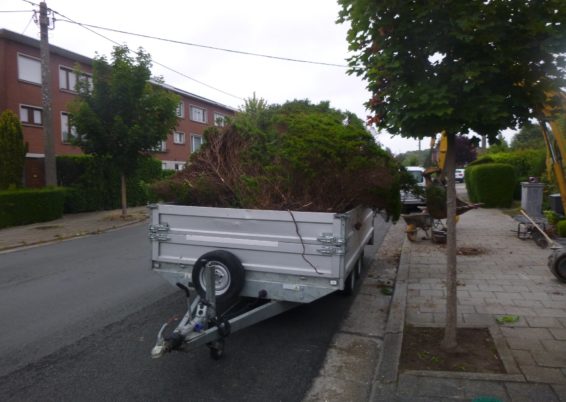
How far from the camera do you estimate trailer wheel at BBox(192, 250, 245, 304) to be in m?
4.28

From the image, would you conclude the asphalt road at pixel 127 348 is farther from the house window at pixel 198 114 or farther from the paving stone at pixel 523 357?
the house window at pixel 198 114

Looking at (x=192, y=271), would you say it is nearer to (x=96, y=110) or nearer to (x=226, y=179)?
(x=226, y=179)

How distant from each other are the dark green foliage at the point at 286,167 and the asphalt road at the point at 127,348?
137 cm

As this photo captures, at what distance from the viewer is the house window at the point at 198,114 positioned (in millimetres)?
37438

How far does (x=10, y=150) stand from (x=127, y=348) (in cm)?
1284

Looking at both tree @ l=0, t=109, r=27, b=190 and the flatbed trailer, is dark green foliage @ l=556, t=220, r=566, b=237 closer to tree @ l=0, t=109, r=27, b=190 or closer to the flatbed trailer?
the flatbed trailer

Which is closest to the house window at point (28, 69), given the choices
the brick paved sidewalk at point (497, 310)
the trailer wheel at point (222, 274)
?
the brick paved sidewalk at point (497, 310)

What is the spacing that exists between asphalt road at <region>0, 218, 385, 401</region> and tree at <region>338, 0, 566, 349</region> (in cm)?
236

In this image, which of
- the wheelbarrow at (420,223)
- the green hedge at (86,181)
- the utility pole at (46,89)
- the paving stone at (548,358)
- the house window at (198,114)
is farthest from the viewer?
the house window at (198,114)

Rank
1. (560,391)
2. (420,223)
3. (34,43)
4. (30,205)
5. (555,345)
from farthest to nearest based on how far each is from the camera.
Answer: (34,43)
(30,205)
(420,223)
(555,345)
(560,391)

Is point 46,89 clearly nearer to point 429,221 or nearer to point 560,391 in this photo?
point 429,221

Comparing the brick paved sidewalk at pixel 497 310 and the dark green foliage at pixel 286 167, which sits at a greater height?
the dark green foliage at pixel 286 167

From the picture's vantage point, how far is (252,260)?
4.40 metres

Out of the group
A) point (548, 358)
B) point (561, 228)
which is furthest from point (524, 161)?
point (548, 358)
